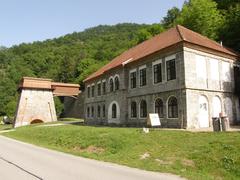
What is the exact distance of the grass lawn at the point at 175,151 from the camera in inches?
430

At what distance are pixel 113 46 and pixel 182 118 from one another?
6568 cm

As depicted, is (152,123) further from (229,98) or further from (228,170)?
(229,98)

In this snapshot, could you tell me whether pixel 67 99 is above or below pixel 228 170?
above

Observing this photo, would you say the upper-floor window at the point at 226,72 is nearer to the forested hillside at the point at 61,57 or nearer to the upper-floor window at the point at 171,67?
the upper-floor window at the point at 171,67

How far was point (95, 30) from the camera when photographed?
117 m

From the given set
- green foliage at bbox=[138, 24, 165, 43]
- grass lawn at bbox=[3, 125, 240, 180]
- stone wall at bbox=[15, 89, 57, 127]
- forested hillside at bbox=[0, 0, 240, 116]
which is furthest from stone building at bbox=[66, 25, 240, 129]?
forested hillside at bbox=[0, 0, 240, 116]

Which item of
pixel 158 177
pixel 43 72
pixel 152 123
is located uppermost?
pixel 43 72

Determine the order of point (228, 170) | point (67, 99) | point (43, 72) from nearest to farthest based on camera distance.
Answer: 1. point (228, 170)
2. point (67, 99)
3. point (43, 72)

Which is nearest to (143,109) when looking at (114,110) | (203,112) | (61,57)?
(203,112)

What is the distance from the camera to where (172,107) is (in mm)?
22891

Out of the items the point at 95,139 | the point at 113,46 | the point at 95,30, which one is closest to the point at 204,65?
the point at 95,139

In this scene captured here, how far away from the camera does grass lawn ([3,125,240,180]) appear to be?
1093cm

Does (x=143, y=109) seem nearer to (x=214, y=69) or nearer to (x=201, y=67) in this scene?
(x=201, y=67)

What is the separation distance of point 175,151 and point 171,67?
11.1 meters
